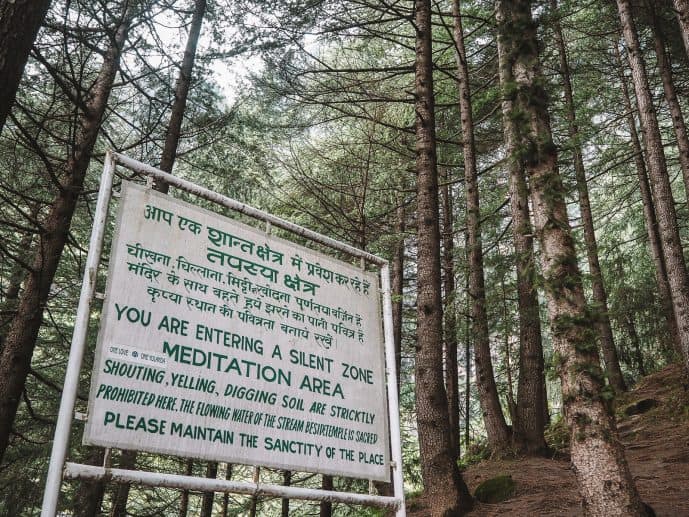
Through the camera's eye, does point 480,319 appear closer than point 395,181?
Yes

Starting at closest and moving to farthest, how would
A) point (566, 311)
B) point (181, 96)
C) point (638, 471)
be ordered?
point (566, 311) < point (638, 471) < point (181, 96)

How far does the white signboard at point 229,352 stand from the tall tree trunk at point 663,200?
8307 millimetres

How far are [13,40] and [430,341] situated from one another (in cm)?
586

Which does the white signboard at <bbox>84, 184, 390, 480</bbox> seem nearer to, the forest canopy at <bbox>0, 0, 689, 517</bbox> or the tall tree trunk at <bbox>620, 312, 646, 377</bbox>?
the forest canopy at <bbox>0, 0, 689, 517</bbox>

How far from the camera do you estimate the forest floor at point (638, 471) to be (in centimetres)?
671

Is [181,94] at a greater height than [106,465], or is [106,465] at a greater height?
[181,94]

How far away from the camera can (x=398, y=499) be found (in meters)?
3.84

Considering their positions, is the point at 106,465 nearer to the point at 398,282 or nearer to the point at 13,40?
the point at 13,40

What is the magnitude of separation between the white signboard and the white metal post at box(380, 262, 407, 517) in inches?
2.7

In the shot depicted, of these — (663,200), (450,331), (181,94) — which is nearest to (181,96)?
(181,94)

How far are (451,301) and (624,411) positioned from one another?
18.1 ft

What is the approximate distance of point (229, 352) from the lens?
3359mm

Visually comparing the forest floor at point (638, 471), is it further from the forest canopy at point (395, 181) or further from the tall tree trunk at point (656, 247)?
the tall tree trunk at point (656, 247)

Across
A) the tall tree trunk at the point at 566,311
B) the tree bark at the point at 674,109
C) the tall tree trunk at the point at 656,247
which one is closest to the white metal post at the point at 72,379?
the tall tree trunk at the point at 566,311
